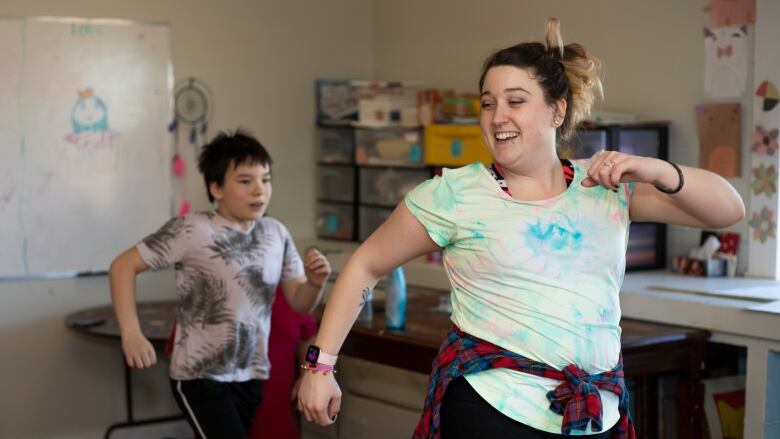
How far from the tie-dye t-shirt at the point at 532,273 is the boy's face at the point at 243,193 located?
3.56ft

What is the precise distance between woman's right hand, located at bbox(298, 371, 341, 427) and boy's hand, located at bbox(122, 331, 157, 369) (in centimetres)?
94

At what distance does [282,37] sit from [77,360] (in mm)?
1684

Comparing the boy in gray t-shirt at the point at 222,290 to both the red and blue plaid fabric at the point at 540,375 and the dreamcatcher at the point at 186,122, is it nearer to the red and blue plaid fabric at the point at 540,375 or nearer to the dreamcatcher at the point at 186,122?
the red and blue plaid fabric at the point at 540,375

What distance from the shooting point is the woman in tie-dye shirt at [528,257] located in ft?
5.99

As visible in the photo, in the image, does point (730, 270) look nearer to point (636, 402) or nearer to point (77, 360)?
point (636, 402)

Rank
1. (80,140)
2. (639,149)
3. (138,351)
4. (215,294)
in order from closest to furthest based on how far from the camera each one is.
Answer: (138,351) → (215,294) → (639,149) → (80,140)

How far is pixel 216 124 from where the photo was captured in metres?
4.72

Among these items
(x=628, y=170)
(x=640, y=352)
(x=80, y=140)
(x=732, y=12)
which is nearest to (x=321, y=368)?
(x=628, y=170)

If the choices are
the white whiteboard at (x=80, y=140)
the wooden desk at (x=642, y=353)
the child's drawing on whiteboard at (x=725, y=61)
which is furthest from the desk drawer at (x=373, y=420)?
the child's drawing on whiteboard at (x=725, y=61)

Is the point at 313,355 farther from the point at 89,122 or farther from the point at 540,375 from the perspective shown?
the point at 89,122

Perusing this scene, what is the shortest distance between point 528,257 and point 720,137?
1.96m

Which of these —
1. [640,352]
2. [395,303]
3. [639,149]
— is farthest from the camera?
[639,149]

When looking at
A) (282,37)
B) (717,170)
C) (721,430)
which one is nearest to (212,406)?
(721,430)

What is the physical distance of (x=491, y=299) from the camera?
1861 mm
